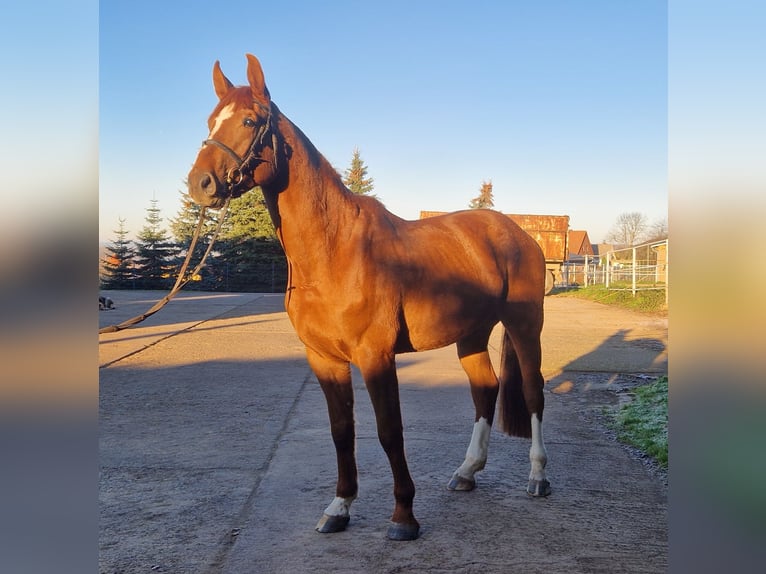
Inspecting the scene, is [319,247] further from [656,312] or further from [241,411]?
[656,312]

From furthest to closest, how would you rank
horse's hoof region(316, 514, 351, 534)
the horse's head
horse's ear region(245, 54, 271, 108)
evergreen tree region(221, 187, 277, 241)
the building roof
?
the building roof, evergreen tree region(221, 187, 277, 241), horse's hoof region(316, 514, 351, 534), horse's ear region(245, 54, 271, 108), the horse's head

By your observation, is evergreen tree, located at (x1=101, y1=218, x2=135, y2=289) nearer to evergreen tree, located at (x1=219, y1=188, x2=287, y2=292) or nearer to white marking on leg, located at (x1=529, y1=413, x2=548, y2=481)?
evergreen tree, located at (x1=219, y1=188, x2=287, y2=292)

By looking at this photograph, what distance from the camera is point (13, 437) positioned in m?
0.85

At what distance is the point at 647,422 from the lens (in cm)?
423

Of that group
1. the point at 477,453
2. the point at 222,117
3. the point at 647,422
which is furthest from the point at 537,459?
the point at 222,117

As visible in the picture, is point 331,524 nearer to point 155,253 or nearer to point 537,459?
point 537,459

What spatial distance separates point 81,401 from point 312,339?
1489 mm

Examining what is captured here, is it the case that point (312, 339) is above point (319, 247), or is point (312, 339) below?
below

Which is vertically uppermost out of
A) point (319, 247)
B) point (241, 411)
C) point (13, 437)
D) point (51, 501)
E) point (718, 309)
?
point (319, 247)

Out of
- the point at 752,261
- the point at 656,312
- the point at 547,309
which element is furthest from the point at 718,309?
the point at 547,309

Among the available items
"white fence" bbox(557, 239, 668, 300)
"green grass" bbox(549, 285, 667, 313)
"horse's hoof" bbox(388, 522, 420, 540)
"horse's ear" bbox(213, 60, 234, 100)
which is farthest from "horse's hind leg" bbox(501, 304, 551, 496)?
"green grass" bbox(549, 285, 667, 313)

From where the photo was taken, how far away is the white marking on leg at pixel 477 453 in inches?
119

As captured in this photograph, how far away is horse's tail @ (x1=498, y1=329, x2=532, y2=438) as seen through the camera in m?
3.29

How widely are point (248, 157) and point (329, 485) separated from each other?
1971 mm
